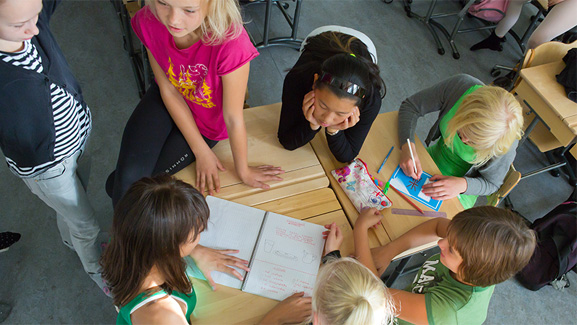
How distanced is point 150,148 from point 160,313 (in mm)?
657

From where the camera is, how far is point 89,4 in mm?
3283

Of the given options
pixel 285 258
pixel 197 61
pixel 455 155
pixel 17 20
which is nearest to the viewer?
pixel 17 20

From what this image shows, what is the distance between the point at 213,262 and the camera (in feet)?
4.05

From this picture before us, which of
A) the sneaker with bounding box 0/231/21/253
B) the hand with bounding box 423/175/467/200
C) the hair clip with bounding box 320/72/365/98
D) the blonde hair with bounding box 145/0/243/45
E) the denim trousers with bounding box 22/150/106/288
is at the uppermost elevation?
the blonde hair with bounding box 145/0/243/45

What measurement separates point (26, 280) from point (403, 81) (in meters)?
2.78

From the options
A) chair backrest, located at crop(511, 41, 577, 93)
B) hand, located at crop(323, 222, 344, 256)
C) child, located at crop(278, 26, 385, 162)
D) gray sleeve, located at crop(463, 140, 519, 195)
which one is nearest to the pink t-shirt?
child, located at crop(278, 26, 385, 162)

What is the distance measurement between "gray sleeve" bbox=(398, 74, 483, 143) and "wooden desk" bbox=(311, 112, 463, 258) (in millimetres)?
49

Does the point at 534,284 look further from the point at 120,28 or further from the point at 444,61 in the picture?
the point at 120,28

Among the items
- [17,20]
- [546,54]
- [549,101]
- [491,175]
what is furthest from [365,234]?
[546,54]

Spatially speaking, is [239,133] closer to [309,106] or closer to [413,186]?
[309,106]

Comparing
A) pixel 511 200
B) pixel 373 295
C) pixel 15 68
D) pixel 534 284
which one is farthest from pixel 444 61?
pixel 15 68

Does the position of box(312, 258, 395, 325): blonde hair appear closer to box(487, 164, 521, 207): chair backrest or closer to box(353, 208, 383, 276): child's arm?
box(353, 208, 383, 276): child's arm

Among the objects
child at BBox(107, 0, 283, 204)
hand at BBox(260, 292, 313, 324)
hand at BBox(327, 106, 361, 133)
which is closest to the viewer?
hand at BBox(260, 292, 313, 324)

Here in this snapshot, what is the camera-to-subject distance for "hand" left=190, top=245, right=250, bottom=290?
1222 millimetres
